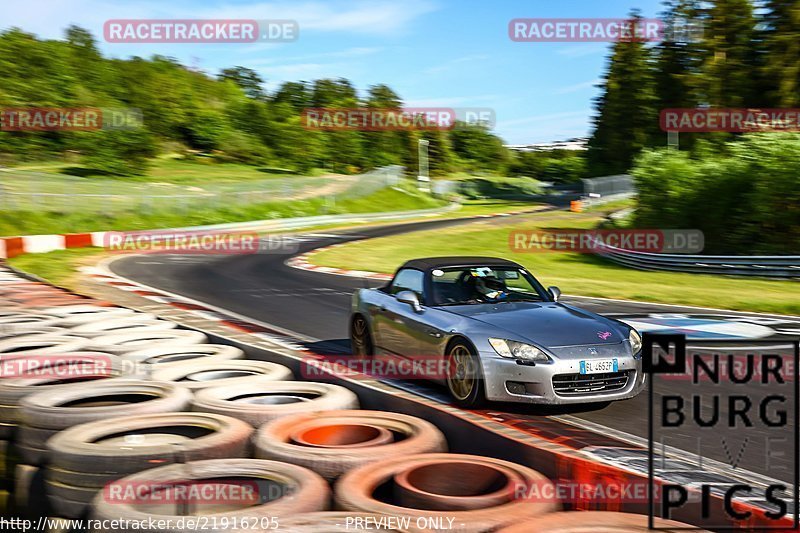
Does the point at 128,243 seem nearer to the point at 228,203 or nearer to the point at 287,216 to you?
the point at 228,203

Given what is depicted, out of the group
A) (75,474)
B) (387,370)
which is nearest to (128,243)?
(387,370)

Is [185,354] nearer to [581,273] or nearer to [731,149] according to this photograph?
[581,273]

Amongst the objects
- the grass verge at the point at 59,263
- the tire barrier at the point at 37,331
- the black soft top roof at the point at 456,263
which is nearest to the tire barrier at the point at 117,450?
the black soft top roof at the point at 456,263

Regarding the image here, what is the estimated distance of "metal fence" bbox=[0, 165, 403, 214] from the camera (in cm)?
3575

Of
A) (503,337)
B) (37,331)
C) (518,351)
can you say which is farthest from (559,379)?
(37,331)

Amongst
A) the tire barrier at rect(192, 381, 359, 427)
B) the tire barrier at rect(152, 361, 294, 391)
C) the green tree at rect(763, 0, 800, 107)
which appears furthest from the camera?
the green tree at rect(763, 0, 800, 107)

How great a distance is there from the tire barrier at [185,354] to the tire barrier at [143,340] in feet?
0.51

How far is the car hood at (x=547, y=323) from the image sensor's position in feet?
23.6

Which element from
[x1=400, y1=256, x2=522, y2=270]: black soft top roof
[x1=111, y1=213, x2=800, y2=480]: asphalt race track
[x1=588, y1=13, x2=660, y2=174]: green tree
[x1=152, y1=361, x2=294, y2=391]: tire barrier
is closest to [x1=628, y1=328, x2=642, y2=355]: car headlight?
[x1=111, y1=213, x2=800, y2=480]: asphalt race track

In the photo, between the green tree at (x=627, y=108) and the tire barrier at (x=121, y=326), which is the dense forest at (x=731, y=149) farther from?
the tire barrier at (x=121, y=326)

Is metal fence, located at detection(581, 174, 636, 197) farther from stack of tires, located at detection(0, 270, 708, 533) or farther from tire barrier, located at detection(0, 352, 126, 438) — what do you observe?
tire barrier, located at detection(0, 352, 126, 438)

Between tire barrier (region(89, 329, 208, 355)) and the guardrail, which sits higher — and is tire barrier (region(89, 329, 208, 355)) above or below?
above

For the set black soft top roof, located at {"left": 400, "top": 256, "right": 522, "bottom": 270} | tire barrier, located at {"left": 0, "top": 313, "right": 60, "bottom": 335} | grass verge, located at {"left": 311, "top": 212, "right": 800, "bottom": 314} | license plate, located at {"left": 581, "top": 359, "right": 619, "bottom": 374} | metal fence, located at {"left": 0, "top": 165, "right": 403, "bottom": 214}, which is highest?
metal fence, located at {"left": 0, "top": 165, "right": 403, "bottom": 214}

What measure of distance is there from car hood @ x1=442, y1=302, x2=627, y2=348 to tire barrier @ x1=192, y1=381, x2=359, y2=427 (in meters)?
1.52
